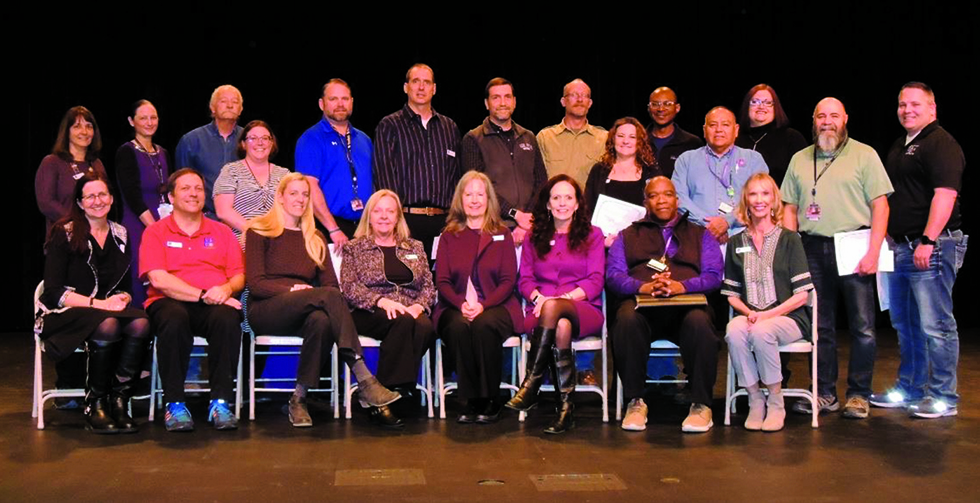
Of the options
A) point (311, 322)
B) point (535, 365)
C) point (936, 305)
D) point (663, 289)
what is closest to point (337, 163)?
point (311, 322)

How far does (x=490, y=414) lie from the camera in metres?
4.66

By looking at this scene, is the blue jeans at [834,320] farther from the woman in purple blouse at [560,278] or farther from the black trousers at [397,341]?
the black trousers at [397,341]

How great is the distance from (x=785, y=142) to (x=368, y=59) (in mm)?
3299

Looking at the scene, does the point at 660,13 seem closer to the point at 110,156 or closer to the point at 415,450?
the point at 110,156

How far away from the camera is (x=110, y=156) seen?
764cm

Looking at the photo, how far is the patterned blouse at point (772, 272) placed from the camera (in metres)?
4.72

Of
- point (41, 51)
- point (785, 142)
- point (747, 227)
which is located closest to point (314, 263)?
point (747, 227)

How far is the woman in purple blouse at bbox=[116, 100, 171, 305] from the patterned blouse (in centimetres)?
293

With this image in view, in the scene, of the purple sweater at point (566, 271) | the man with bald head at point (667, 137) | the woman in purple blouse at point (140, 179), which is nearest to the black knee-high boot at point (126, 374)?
the woman in purple blouse at point (140, 179)

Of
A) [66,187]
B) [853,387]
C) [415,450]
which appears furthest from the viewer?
[66,187]

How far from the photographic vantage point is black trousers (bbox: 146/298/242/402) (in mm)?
4496

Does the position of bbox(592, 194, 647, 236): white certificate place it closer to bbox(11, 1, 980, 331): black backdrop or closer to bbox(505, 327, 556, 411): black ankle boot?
bbox(505, 327, 556, 411): black ankle boot

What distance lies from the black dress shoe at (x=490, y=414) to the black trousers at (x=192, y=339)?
1097 millimetres

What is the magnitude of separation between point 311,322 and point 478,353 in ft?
2.48
